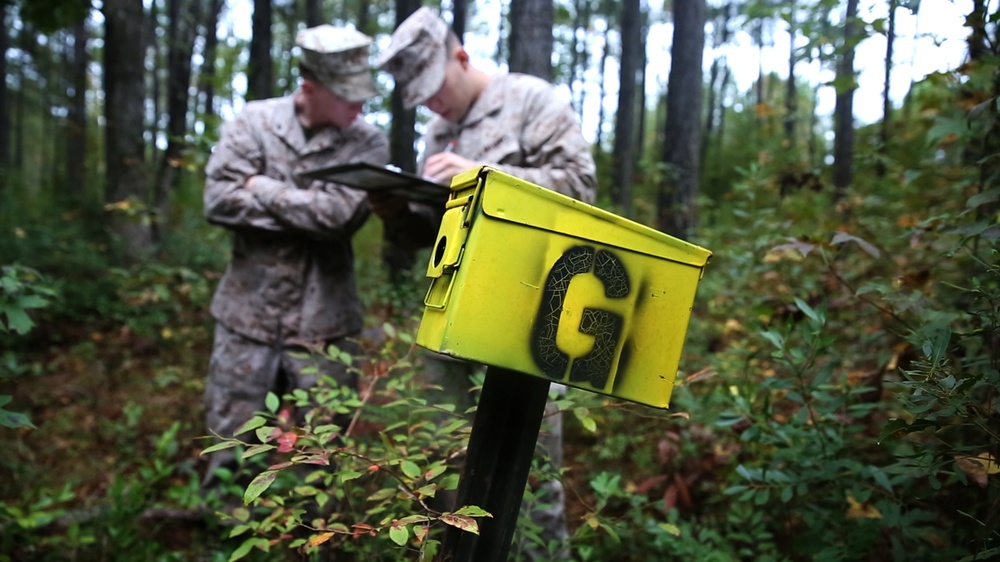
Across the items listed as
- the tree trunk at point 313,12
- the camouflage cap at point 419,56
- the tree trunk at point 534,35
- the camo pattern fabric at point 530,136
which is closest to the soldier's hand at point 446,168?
the camo pattern fabric at point 530,136

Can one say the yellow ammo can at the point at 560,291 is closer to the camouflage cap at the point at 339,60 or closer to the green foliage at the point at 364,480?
the green foliage at the point at 364,480

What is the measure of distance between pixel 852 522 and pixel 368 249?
5.41 meters

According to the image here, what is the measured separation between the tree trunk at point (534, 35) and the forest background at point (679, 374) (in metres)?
0.01

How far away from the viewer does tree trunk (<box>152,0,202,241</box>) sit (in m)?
6.22

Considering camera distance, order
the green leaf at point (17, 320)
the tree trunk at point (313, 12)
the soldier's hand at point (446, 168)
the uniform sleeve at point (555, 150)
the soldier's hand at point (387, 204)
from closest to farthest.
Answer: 1. the green leaf at point (17, 320)
2. the soldier's hand at point (446, 168)
3. the uniform sleeve at point (555, 150)
4. the soldier's hand at point (387, 204)
5. the tree trunk at point (313, 12)

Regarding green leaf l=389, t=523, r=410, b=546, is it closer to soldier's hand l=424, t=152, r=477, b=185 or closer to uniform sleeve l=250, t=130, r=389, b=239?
soldier's hand l=424, t=152, r=477, b=185

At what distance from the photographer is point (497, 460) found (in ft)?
4.72

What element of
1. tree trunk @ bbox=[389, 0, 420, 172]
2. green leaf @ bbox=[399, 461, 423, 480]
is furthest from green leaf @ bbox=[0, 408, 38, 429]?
tree trunk @ bbox=[389, 0, 420, 172]

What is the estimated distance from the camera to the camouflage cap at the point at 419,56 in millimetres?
2553

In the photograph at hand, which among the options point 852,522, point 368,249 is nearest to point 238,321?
point 852,522

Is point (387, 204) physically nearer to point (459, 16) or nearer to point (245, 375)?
point (245, 375)

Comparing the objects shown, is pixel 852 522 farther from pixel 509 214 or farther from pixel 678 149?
pixel 678 149

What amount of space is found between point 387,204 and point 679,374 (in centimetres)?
138

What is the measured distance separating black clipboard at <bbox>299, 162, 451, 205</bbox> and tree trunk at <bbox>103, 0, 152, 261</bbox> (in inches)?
170
